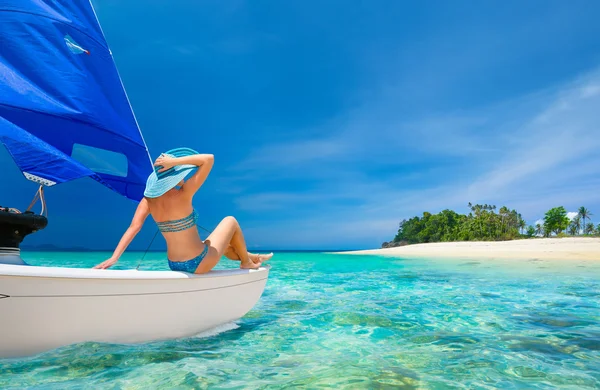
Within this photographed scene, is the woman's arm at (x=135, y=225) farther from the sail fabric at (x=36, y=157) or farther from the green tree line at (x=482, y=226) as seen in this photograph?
the green tree line at (x=482, y=226)

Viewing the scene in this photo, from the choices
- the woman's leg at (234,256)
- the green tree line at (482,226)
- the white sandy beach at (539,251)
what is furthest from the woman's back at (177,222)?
the green tree line at (482,226)

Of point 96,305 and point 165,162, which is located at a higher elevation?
point 165,162

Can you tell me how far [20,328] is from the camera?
2689mm

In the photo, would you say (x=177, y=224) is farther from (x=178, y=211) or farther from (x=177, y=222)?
(x=178, y=211)

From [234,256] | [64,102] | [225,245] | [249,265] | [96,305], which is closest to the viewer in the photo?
[96,305]

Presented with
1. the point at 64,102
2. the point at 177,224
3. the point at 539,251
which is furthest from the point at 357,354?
the point at 539,251

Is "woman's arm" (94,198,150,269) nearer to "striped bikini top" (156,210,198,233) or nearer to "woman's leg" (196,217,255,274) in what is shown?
"striped bikini top" (156,210,198,233)

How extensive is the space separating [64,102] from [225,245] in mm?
2552

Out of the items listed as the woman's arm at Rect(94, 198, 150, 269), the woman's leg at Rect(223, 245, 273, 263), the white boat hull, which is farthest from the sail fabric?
the woman's leg at Rect(223, 245, 273, 263)

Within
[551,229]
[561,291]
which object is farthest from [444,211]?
[561,291]

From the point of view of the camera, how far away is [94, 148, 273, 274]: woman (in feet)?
11.9

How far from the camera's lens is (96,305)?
291 cm

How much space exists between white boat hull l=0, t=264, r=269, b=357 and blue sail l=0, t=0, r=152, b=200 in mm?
1852

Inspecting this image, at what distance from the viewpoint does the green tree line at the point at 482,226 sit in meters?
70.4
